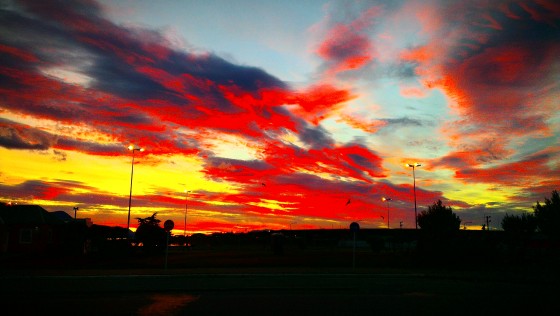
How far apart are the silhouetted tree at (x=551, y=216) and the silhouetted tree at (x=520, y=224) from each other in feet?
52.6

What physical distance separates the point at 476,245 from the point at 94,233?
113 feet

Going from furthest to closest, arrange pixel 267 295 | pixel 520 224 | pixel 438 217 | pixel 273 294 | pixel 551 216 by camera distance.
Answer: pixel 520 224
pixel 551 216
pixel 438 217
pixel 273 294
pixel 267 295

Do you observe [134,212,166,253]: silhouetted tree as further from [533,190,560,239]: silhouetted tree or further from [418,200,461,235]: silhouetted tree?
[533,190,560,239]: silhouetted tree

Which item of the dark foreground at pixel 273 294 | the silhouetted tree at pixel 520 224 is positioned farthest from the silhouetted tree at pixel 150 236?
the silhouetted tree at pixel 520 224

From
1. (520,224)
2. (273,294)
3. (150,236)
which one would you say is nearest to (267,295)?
(273,294)

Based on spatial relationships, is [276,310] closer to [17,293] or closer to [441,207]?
[17,293]

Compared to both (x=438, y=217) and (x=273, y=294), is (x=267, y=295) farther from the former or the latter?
(x=438, y=217)

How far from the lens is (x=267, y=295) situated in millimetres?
13500

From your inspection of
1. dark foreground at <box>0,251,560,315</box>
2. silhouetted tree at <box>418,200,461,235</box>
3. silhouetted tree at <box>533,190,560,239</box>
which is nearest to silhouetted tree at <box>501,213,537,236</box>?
silhouetted tree at <box>533,190,560,239</box>

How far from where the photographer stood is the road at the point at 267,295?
1080cm

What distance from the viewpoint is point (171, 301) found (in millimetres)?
12086

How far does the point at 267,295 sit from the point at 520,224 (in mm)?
68942

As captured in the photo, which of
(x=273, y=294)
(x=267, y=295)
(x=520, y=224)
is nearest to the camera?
(x=267, y=295)

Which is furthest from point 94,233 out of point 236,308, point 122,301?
point 236,308
